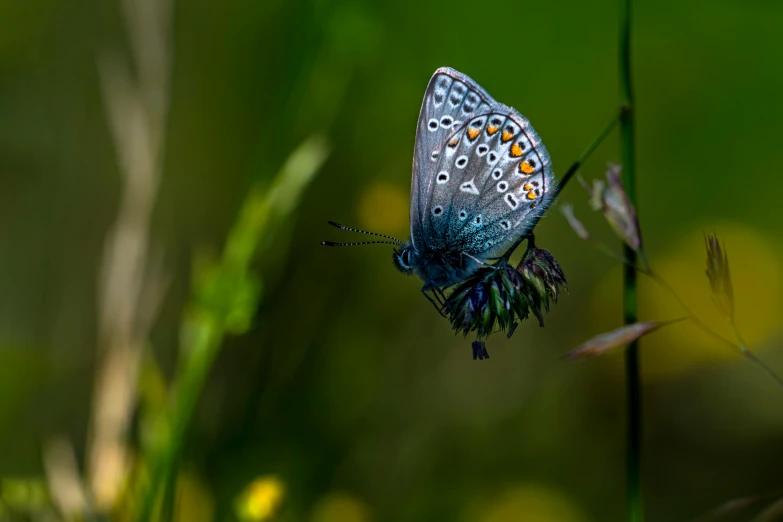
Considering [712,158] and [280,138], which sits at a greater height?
[712,158]

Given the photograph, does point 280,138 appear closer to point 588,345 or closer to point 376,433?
point 376,433

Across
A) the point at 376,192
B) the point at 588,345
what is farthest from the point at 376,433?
the point at 588,345

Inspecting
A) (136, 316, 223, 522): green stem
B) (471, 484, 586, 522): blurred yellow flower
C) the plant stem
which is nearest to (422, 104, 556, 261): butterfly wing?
the plant stem

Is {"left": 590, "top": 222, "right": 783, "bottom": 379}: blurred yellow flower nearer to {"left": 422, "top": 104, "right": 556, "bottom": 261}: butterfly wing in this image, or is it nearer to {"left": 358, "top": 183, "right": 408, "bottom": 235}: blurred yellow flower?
{"left": 358, "top": 183, "right": 408, "bottom": 235}: blurred yellow flower

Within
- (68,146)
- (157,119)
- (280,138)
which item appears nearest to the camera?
(157,119)

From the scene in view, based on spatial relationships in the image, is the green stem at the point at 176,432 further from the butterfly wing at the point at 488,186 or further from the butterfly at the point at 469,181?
the butterfly wing at the point at 488,186

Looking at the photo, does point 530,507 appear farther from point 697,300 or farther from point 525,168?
point 525,168
